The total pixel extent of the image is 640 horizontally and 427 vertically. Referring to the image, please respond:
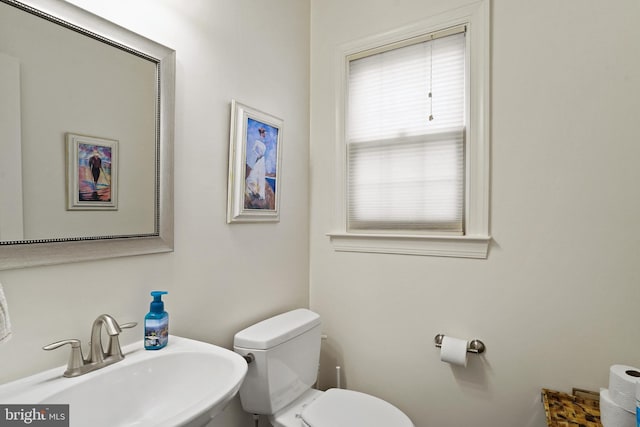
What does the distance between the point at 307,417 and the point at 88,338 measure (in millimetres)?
816

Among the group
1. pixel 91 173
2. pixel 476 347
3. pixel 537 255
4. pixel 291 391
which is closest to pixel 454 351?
pixel 476 347

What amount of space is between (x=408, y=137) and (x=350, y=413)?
4.12ft

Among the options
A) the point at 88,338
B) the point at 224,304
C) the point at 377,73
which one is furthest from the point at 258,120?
the point at 88,338

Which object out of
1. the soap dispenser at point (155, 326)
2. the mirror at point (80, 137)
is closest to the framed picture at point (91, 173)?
the mirror at point (80, 137)

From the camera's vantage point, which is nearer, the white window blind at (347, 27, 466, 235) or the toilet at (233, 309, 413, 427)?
the toilet at (233, 309, 413, 427)

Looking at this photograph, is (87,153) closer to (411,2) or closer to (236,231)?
(236,231)

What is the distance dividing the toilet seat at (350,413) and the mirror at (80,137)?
849 mm

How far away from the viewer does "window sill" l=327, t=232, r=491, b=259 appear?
1.53 m

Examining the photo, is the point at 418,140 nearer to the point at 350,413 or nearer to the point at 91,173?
the point at 350,413

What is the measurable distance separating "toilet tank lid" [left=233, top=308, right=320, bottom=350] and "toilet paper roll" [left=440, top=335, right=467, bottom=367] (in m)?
0.57

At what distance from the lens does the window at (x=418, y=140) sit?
1.54 meters

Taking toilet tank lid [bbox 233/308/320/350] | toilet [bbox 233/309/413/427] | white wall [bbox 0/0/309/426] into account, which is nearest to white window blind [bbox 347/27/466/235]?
white wall [bbox 0/0/309/426]

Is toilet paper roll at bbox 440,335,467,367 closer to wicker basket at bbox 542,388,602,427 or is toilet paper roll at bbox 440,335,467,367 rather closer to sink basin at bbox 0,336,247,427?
wicker basket at bbox 542,388,602,427

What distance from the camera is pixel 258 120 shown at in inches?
61.1
